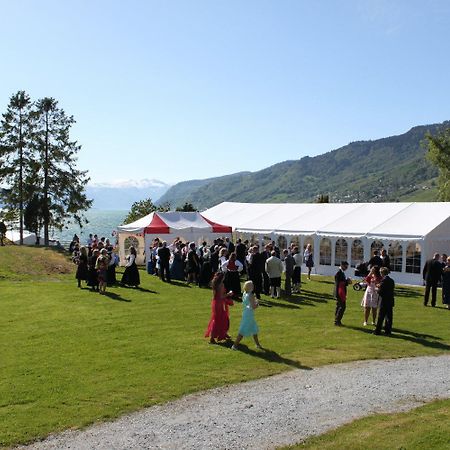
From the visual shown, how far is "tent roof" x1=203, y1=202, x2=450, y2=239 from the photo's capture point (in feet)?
75.9

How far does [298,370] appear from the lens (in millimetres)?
9805

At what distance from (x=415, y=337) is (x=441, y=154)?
1595 inches

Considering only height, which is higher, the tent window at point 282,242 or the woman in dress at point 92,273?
the tent window at point 282,242

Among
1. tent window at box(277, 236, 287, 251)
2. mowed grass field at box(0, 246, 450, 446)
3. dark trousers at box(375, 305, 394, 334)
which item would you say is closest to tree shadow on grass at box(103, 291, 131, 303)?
mowed grass field at box(0, 246, 450, 446)

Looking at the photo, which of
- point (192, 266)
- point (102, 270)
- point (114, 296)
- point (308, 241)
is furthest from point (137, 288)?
point (308, 241)

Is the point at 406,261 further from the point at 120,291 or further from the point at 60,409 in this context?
the point at 60,409

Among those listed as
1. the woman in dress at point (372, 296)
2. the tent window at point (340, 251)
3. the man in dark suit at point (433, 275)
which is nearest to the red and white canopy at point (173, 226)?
the tent window at point (340, 251)

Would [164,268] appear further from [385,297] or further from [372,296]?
[385,297]

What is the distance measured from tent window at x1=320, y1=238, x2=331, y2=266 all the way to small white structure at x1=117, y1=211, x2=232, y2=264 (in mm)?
5191

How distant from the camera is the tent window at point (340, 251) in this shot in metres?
25.3

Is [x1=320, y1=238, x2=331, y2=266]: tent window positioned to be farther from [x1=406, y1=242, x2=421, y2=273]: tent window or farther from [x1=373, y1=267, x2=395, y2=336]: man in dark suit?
[x1=373, y1=267, x2=395, y2=336]: man in dark suit

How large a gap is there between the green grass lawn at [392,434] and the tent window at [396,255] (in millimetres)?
16434

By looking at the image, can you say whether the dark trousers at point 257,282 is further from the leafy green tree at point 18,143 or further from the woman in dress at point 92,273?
the leafy green tree at point 18,143

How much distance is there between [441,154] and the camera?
162 feet
